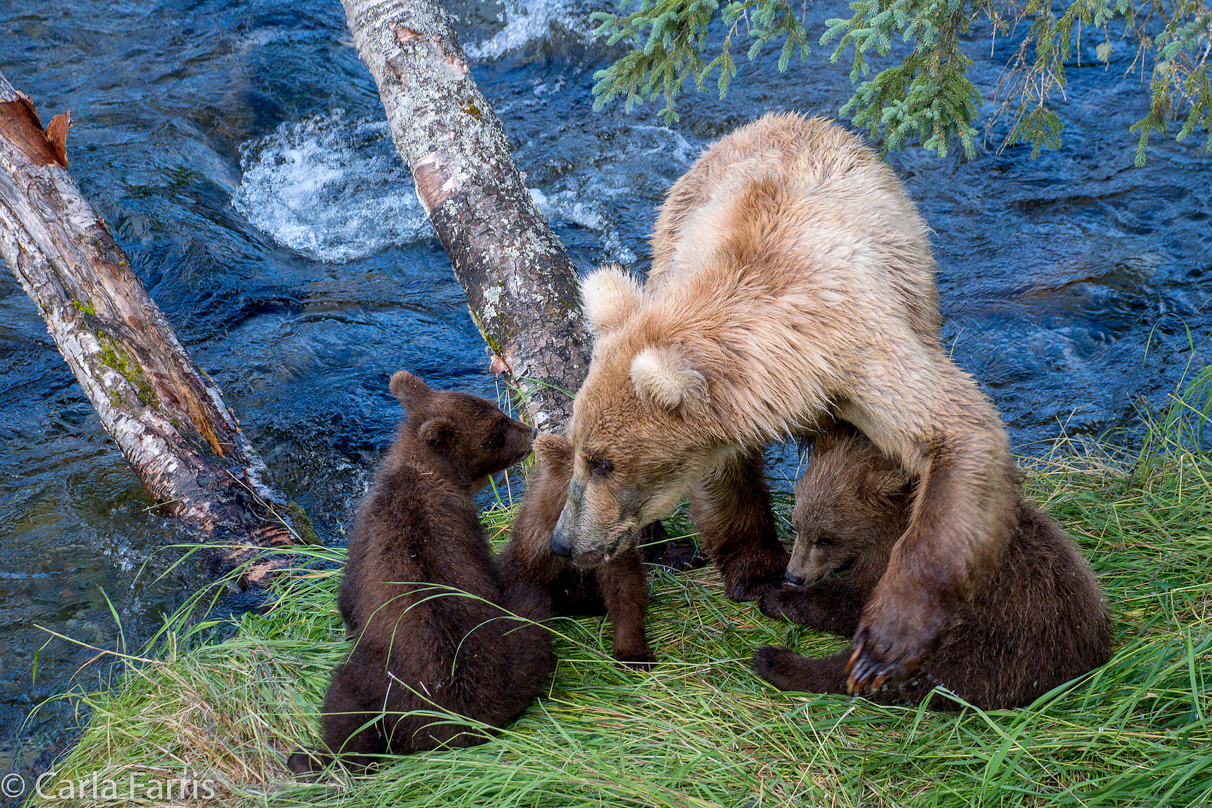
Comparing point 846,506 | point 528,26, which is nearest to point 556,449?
point 846,506

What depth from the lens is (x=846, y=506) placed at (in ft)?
12.4

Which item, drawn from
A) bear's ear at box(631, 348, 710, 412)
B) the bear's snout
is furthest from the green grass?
bear's ear at box(631, 348, 710, 412)

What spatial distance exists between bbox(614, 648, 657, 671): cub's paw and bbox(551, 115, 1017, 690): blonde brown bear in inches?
17.7

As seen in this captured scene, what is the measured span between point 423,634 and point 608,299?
158 centimetres

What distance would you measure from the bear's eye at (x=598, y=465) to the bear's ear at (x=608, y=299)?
0.59 m

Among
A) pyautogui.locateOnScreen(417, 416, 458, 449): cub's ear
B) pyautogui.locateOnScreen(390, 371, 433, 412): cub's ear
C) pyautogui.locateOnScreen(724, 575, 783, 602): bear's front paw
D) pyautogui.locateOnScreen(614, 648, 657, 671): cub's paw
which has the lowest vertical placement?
pyautogui.locateOnScreen(724, 575, 783, 602): bear's front paw

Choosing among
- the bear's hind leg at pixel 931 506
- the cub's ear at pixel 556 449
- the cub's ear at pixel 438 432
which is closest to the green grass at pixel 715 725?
the bear's hind leg at pixel 931 506

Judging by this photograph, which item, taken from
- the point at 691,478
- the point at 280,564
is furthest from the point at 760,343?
the point at 280,564

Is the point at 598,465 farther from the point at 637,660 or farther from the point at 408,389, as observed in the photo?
the point at 408,389

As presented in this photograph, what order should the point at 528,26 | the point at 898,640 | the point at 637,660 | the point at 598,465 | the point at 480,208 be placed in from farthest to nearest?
the point at 528,26 < the point at 480,208 < the point at 637,660 < the point at 598,465 < the point at 898,640

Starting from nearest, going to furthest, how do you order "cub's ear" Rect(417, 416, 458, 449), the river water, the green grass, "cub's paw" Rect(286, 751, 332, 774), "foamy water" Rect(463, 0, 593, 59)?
the green grass < "cub's paw" Rect(286, 751, 332, 774) < "cub's ear" Rect(417, 416, 458, 449) < the river water < "foamy water" Rect(463, 0, 593, 59)

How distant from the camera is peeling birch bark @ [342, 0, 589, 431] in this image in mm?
4914

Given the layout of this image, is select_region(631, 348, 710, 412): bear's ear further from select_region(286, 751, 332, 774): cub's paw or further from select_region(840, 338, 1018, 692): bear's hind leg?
select_region(286, 751, 332, 774): cub's paw

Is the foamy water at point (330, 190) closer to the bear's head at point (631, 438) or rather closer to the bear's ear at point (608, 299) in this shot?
the bear's ear at point (608, 299)
